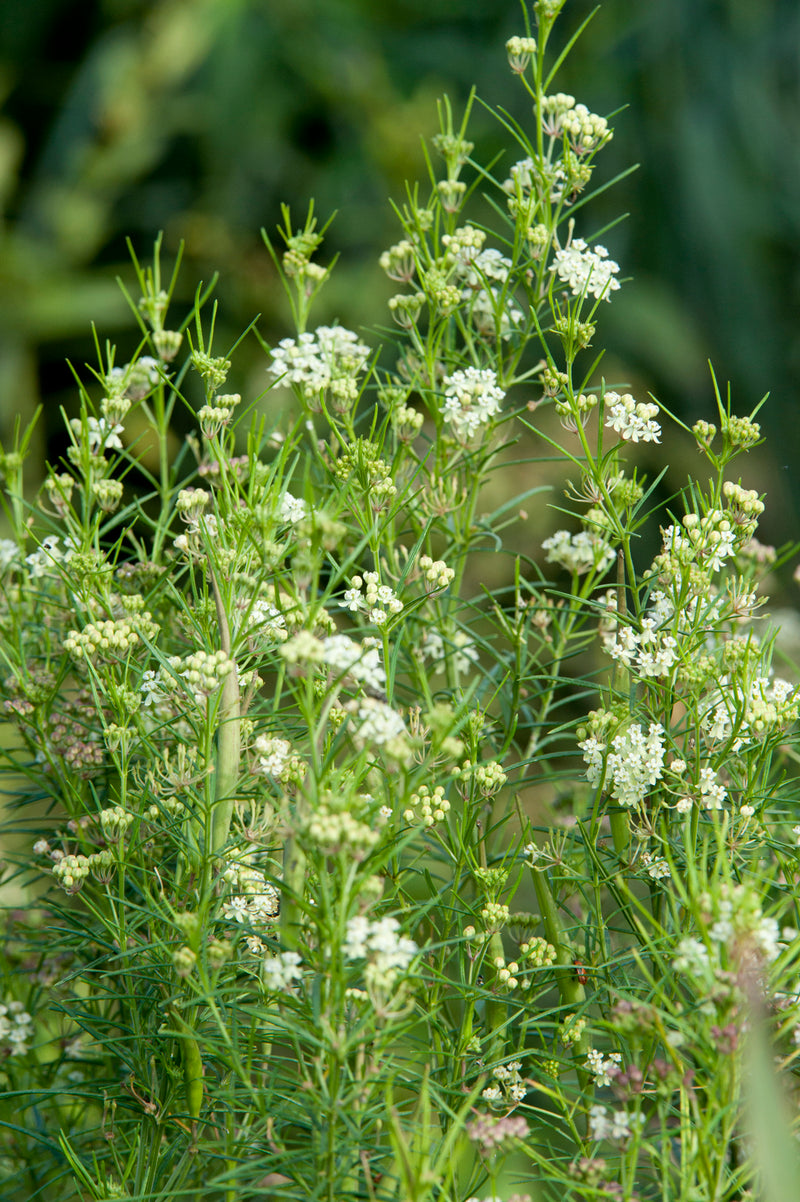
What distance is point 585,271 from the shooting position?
0.62 meters

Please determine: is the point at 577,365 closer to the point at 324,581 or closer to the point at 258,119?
the point at 258,119

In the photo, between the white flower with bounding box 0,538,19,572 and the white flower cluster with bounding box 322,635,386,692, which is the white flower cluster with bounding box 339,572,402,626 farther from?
the white flower with bounding box 0,538,19,572

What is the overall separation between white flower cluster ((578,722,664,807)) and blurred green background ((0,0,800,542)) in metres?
2.21

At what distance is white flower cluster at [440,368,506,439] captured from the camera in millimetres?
610

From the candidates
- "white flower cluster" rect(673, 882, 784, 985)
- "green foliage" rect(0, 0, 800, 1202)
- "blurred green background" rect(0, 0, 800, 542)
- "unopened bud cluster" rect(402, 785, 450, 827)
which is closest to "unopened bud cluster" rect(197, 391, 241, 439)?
"green foliage" rect(0, 0, 800, 1202)

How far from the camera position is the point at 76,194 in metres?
2.73

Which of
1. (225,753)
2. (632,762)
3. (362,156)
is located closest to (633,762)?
(632,762)

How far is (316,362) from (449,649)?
199mm

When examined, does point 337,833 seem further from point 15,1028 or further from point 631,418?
point 15,1028

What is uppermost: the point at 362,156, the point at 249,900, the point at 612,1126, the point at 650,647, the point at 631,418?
the point at 362,156

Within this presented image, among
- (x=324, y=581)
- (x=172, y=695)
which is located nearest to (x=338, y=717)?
(x=172, y=695)

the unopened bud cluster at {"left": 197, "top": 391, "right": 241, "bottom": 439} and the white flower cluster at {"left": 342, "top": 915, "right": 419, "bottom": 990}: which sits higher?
the unopened bud cluster at {"left": 197, "top": 391, "right": 241, "bottom": 439}

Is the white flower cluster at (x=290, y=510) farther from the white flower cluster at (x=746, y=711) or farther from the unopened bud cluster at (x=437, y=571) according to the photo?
the white flower cluster at (x=746, y=711)

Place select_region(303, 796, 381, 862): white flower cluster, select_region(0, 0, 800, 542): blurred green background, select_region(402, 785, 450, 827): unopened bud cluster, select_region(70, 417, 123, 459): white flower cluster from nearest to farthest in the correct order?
1. select_region(303, 796, 381, 862): white flower cluster
2. select_region(402, 785, 450, 827): unopened bud cluster
3. select_region(70, 417, 123, 459): white flower cluster
4. select_region(0, 0, 800, 542): blurred green background
